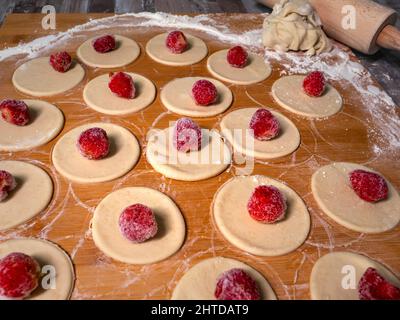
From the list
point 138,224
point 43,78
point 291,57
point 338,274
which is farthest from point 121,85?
point 338,274

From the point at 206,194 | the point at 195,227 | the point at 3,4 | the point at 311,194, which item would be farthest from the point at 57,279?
the point at 3,4

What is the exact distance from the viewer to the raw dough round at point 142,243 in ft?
3.54

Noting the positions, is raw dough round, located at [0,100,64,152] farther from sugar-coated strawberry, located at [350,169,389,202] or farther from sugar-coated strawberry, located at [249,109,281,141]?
sugar-coated strawberry, located at [350,169,389,202]

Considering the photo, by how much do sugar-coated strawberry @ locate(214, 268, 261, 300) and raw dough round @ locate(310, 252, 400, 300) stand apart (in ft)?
0.62

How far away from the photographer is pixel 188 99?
1601 millimetres

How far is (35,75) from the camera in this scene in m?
1.67

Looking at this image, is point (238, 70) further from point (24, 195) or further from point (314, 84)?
point (24, 195)

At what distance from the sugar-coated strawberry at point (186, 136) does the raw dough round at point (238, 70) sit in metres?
0.48

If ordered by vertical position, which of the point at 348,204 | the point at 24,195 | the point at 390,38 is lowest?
the point at 24,195

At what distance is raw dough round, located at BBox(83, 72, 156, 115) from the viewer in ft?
5.01

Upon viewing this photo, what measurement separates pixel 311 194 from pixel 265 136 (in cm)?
28

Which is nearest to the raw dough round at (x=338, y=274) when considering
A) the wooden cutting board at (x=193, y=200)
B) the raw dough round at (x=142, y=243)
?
the wooden cutting board at (x=193, y=200)

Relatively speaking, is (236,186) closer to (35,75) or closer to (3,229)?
(3,229)

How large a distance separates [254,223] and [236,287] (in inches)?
10.9
